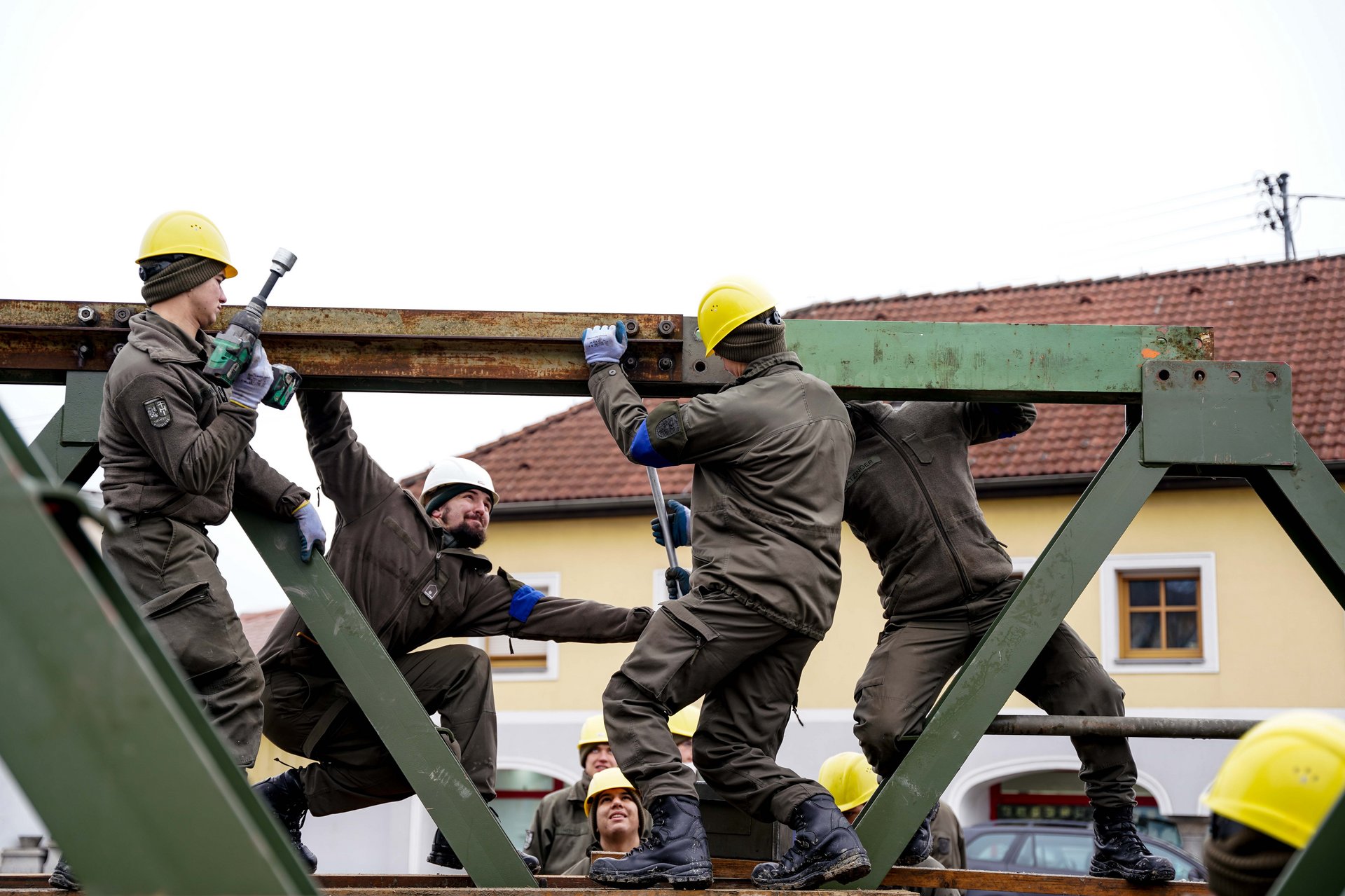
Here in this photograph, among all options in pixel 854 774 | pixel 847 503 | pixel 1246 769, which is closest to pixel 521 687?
pixel 854 774

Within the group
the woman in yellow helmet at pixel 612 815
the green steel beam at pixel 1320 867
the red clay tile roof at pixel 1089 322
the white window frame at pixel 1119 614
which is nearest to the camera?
the green steel beam at pixel 1320 867

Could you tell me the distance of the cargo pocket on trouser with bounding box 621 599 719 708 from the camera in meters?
3.72

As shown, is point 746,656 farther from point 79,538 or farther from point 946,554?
point 79,538

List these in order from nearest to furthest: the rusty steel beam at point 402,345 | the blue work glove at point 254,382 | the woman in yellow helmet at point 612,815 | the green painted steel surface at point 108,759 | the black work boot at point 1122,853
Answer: the green painted steel surface at point 108,759 < the blue work glove at point 254,382 < the rusty steel beam at point 402,345 < the black work boot at point 1122,853 < the woman in yellow helmet at point 612,815

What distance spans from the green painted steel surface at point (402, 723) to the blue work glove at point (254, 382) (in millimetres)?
549

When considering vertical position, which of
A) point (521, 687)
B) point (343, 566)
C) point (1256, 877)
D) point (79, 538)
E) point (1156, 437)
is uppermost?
point (521, 687)

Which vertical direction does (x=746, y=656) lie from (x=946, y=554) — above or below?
below

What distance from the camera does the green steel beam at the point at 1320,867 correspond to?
185 centimetres

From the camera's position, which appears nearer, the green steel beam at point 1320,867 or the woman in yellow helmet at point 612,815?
the green steel beam at point 1320,867

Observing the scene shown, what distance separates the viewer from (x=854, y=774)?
6098mm

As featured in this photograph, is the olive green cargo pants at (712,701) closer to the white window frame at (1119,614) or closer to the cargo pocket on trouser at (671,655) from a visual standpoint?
the cargo pocket on trouser at (671,655)

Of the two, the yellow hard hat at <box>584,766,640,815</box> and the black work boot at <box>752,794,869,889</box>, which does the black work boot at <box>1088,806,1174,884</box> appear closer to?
the black work boot at <box>752,794,869,889</box>

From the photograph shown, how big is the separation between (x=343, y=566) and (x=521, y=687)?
47.6ft

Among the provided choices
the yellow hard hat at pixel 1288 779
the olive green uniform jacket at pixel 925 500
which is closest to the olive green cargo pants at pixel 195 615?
the olive green uniform jacket at pixel 925 500
